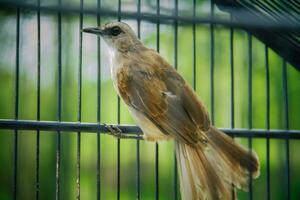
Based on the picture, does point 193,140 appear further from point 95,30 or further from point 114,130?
point 95,30

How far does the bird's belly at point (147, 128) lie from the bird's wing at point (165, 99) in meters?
0.03

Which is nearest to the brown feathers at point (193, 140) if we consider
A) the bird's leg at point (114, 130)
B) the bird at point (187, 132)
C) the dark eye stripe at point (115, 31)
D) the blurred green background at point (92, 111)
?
the bird at point (187, 132)

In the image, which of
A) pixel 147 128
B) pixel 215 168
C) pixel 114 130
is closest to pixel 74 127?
pixel 114 130

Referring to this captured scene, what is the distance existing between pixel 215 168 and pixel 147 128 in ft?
0.96

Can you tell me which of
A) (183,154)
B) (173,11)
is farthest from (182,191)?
(173,11)

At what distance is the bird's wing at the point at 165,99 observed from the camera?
76.7 inches

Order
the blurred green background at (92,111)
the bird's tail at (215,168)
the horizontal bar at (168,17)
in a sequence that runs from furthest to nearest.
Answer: the blurred green background at (92,111) < the bird's tail at (215,168) < the horizontal bar at (168,17)

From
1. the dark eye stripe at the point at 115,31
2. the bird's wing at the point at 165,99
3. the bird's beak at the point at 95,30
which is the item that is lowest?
the bird's wing at the point at 165,99

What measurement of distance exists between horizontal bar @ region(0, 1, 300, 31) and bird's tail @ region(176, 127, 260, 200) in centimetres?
41

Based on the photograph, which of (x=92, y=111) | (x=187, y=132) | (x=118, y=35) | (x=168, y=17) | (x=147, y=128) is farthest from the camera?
(x=92, y=111)

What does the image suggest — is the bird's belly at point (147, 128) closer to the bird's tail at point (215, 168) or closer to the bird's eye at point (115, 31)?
the bird's tail at point (215, 168)

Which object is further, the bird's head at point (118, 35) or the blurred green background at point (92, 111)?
the blurred green background at point (92, 111)

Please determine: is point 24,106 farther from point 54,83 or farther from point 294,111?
point 294,111

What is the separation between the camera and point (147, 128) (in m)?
2.06
